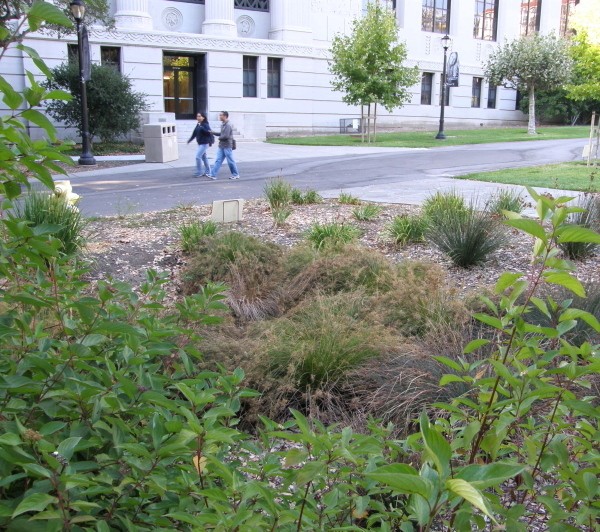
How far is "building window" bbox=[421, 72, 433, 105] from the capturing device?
4431 centimetres

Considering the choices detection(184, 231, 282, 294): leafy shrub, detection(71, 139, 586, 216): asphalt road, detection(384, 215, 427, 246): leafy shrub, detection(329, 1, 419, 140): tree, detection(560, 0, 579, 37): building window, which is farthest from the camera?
detection(560, 0, 579, 37): building window

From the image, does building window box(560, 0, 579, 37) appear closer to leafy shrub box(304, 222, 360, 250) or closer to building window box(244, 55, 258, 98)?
building window box(244, 55, 258, 98)

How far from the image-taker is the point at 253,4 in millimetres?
35812

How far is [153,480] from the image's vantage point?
1887 mm

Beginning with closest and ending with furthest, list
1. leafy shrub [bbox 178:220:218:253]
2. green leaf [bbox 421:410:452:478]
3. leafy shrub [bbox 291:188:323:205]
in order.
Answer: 1. green leaf [bbox 421:410:452:478]
2. leafy shrub [bbox 178:220:218:253]
3. leafy shrub [bbox 291:188:323:205]

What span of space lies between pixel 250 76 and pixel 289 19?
155 inches

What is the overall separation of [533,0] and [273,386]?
53.5 meters

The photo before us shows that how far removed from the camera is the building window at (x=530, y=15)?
163 feet

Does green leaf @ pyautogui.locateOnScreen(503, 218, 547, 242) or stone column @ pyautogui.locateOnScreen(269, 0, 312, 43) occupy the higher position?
stone column @ pyautogui.locateOnScreen(269, 0, 312, 43)

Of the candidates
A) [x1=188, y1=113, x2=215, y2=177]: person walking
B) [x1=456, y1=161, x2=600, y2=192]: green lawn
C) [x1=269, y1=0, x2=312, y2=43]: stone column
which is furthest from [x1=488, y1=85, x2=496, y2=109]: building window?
[x1=188, y1=113, x2=215, y2=177]: person walking

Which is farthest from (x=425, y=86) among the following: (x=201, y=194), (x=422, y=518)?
(x=422, y=518)

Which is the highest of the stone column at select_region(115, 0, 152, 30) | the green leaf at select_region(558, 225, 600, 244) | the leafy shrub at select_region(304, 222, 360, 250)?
the stone column at select_region(115, 0, 152, 30)

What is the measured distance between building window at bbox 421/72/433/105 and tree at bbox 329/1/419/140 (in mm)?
11912

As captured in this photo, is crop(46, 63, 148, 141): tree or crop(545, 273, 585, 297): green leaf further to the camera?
crop(46, 63, 148, 141): tree
